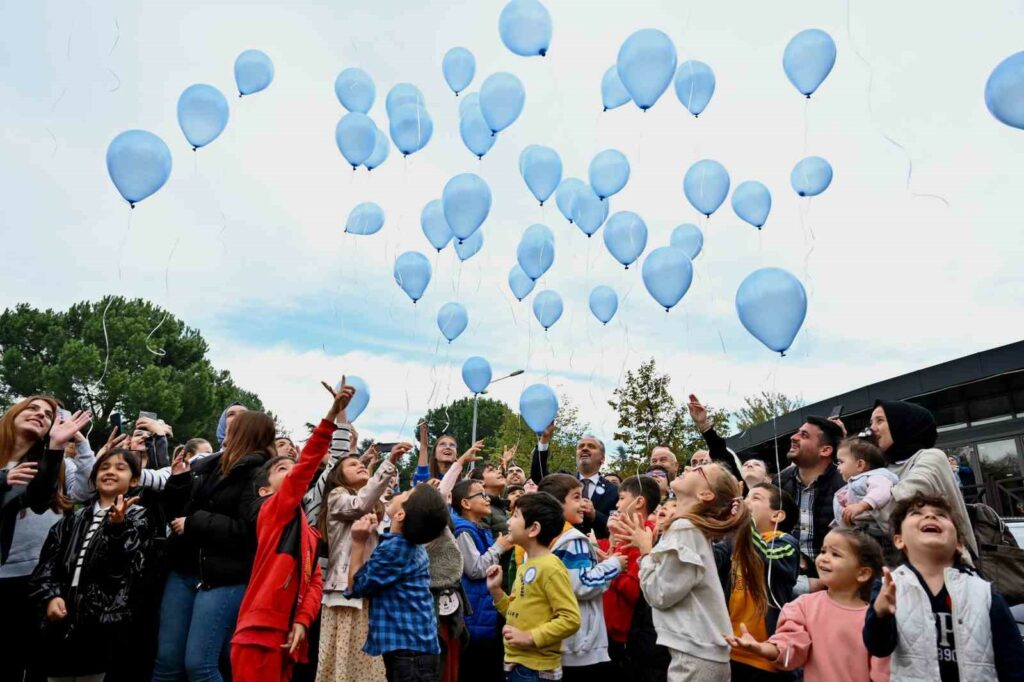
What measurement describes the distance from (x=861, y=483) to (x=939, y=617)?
1.40 m

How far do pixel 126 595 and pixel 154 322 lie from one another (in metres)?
37.6

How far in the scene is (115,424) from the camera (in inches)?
179

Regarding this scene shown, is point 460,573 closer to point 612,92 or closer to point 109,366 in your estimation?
point 612,92

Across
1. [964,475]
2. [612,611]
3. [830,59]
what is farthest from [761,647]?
[830,59]

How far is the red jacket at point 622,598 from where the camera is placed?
13.1ft

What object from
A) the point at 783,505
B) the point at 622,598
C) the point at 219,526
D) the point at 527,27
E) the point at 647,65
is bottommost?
the point at 622,598

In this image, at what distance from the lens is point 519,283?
9.29m

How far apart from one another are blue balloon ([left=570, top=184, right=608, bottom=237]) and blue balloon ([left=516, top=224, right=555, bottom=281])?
0.46 meters

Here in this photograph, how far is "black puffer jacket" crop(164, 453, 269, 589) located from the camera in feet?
11.2

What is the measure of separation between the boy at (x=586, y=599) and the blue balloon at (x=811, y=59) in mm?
4956

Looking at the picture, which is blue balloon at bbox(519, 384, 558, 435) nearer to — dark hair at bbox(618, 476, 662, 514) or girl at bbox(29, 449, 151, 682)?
dark hair at bbox(618, 476, 662, 514)

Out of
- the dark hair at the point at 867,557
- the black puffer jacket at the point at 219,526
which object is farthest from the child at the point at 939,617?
the black puffer jacket at the point at 219,526

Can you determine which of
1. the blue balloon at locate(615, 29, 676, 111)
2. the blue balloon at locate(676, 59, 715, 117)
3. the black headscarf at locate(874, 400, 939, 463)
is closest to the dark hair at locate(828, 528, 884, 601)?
the black headscarf at locate(874, 400, 939, 463)

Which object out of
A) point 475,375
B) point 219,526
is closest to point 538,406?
point 475,375
